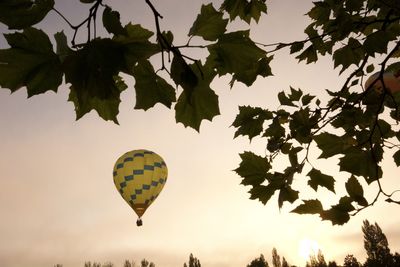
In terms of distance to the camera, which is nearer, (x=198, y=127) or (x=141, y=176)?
(x=198, y=127)

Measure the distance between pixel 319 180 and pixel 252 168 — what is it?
48 cm

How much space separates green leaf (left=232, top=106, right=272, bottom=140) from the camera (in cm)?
256

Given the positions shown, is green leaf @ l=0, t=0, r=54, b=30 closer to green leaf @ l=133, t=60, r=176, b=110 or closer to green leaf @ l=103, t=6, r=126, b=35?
green leaf @ l=103, t=6, r=126, b=35

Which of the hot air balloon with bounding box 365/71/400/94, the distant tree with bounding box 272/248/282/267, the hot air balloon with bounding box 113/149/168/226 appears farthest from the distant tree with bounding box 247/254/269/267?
the hot air balloon with bounding box 365/71/400/94

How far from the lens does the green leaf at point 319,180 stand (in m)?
2.10

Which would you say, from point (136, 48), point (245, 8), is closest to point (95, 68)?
Answer: point (136, 48)

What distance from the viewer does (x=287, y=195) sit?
203 centimetres

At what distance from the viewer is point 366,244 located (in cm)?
7456

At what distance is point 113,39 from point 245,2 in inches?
81.8

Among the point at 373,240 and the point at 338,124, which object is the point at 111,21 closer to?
the point at 338,124

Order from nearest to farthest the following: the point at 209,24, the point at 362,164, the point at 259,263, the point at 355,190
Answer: the point at 209,24, the point at 355,190, the point at 362,164, the point at 259,263

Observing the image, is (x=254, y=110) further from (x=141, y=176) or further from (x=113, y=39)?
(x=141, y=176)

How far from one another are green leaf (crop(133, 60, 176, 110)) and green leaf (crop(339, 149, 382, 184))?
1074 mm

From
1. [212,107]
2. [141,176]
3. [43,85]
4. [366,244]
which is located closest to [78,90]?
[43,85]
